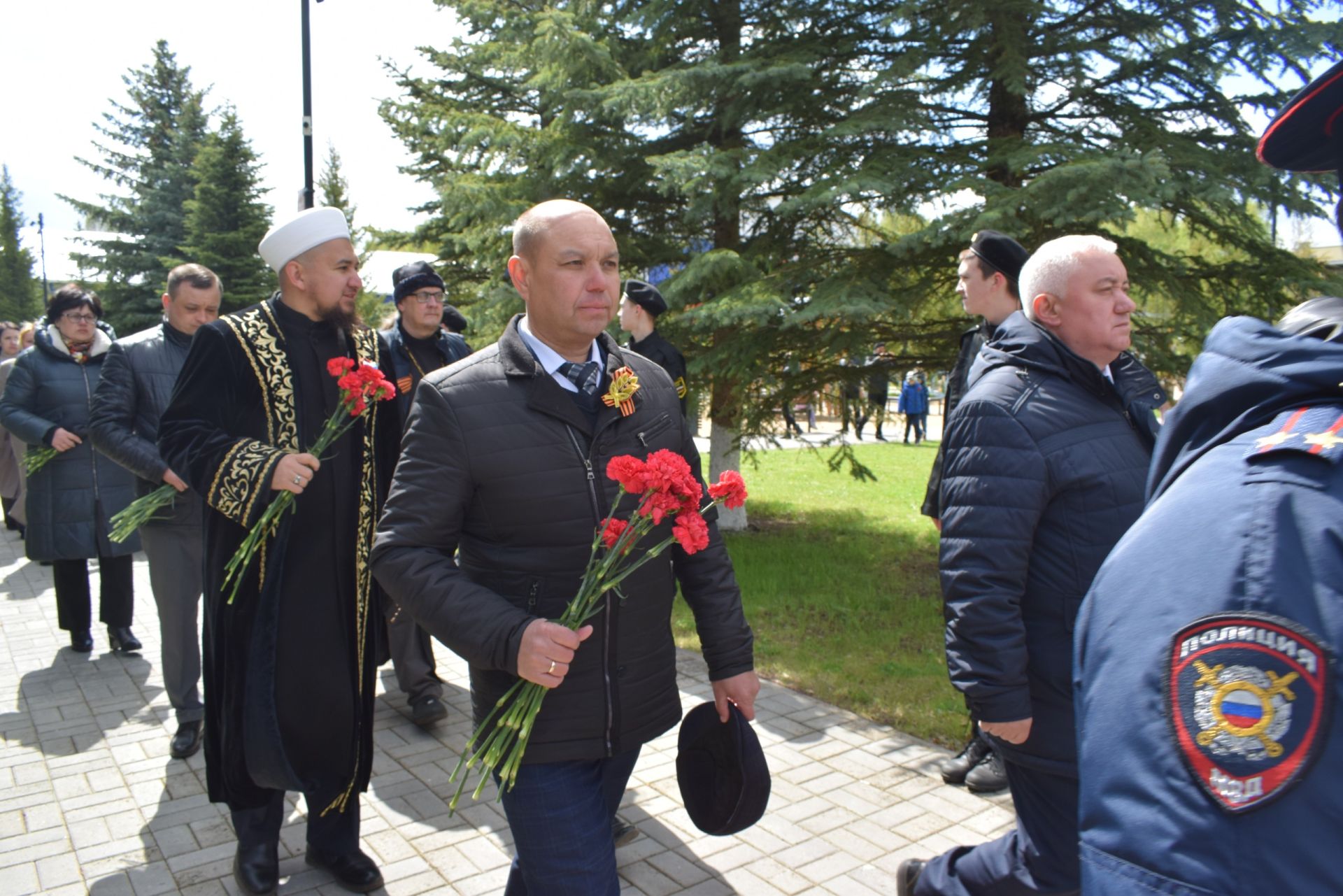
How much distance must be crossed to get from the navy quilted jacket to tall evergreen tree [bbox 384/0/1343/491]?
4.08 metres

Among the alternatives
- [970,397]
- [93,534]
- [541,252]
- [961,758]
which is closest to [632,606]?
[541,252]

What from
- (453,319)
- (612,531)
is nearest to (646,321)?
(453,319)

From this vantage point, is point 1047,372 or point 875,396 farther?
point 875,396

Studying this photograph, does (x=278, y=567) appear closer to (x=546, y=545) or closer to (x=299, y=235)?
(x=299, y=235)

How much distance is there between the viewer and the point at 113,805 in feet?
14.5

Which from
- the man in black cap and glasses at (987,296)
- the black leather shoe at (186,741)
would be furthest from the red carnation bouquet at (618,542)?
the black leather shoe at (186,741)

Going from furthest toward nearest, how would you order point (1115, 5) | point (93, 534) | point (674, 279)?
point (674, 279) → point (1115, 5) → point (93, 534)

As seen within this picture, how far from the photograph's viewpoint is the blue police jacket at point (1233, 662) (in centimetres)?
89

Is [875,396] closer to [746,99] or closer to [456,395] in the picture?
[746,99]

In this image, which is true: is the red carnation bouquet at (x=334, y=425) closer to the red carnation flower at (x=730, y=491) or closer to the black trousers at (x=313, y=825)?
the black trousers at (x=313, y=825)

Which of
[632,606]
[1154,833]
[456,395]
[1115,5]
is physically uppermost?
[1115,5]

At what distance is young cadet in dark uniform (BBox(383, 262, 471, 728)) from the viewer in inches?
210

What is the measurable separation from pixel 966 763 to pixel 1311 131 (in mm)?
3998

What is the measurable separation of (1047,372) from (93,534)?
614cm
